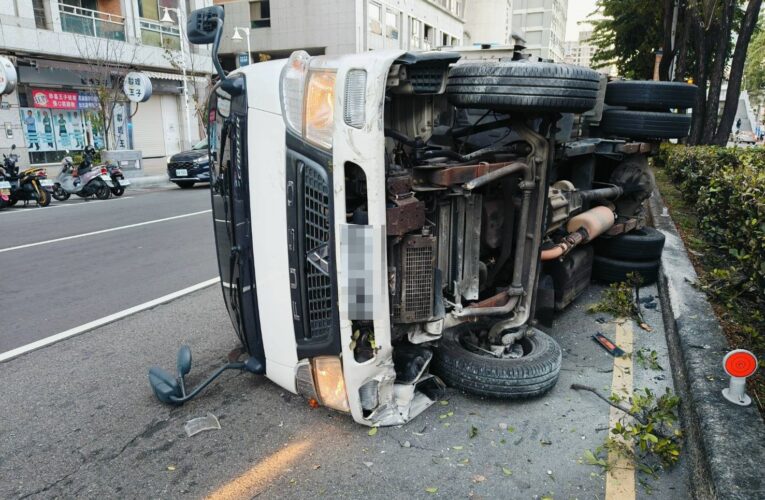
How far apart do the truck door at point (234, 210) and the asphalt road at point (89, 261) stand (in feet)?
7.50

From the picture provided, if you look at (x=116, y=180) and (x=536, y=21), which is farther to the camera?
(x=536, y=21)

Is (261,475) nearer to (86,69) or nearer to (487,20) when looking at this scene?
(86,69)

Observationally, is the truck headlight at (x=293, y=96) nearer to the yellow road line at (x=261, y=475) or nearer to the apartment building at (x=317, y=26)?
the yellow road line at (x=261, y=475)

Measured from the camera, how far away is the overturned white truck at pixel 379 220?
279 cm

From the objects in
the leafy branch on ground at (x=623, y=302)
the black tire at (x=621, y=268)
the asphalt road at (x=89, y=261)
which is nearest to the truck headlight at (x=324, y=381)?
the asphalt road at (x=89, y=261)

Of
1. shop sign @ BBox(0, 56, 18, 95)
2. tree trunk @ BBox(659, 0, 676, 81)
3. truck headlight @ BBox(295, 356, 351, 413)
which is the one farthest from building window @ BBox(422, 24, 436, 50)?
truck headlight @ BBox(295, 356, 351, 413)

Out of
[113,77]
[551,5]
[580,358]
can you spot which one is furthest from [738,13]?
[551,5]

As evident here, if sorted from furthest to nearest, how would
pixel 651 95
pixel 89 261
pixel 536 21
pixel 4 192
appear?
1. pixel 536 21
2. pixel 4 192
3. pixel 89 261
4. pixel 651 95

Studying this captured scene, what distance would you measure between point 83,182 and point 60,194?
0.67m

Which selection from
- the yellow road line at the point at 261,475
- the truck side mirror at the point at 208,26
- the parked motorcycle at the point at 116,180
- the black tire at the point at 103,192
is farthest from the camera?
the parked motorcycle at the point at 116,180

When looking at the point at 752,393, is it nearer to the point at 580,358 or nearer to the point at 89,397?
the point at 580,358

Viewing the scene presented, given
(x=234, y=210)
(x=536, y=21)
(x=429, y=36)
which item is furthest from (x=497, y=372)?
(x=536, y=21)

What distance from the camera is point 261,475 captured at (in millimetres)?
2717

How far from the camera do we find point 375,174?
271cm
